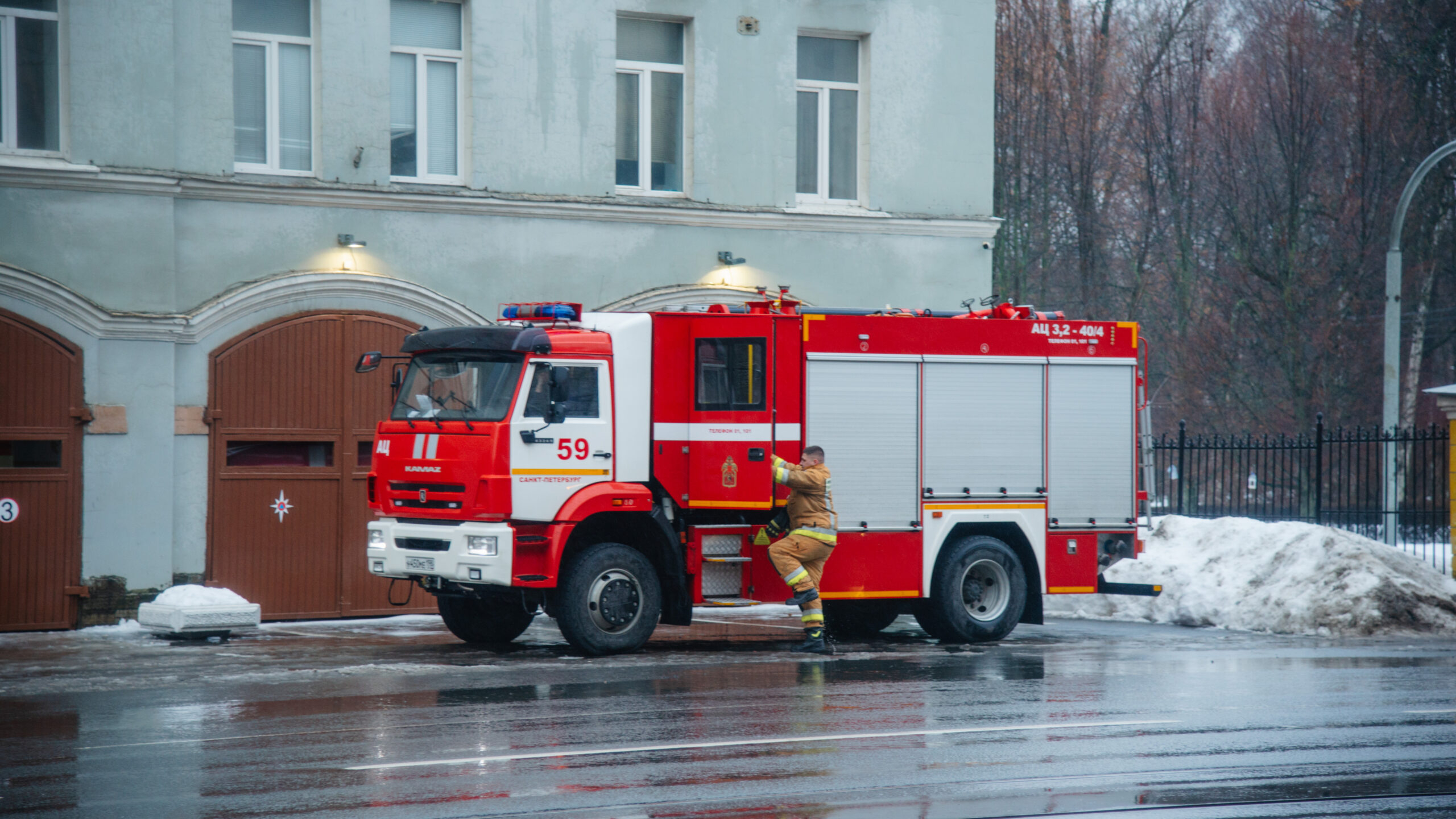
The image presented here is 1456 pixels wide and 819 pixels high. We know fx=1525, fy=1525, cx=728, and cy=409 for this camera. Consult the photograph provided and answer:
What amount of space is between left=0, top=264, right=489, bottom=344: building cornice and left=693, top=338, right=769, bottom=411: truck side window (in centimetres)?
471

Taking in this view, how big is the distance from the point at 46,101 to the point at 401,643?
6986mm

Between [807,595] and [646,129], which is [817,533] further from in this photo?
[646,129]

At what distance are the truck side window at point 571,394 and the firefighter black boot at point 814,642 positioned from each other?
274 centimetres

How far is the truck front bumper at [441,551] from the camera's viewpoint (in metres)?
12.9

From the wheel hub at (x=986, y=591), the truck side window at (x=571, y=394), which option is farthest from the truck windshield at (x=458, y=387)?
the wheel hub at (x=986, y=591)

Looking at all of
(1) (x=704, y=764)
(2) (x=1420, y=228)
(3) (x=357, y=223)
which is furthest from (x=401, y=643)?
(2) (x=1420, y=228)

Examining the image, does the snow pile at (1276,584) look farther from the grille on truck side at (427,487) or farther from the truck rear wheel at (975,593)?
the grille on truck side at (427,487)

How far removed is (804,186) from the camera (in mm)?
20188

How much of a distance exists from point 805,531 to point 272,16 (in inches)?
350

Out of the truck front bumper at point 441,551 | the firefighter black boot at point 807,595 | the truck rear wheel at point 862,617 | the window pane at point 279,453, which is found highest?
the window pane at point 279,453

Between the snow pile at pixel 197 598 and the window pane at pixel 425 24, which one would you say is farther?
the window pane at pixel 425 24

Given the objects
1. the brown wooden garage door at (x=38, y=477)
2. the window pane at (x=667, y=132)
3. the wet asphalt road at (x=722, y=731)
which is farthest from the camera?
the window pane at (x=667, y=132)

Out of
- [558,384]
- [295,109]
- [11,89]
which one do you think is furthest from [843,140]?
[11,89]

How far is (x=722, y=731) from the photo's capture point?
934cm
